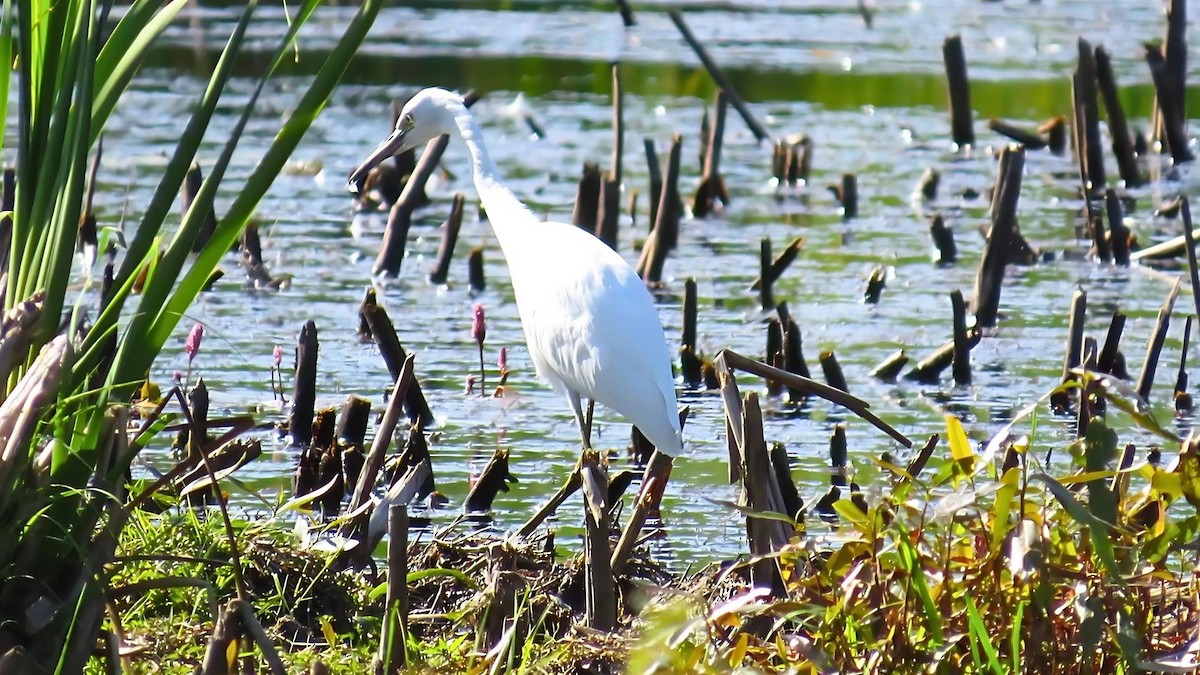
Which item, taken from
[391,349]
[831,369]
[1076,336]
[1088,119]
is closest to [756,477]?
[831,369]

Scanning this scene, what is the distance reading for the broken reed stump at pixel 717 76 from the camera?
9.47m

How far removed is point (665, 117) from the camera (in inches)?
464

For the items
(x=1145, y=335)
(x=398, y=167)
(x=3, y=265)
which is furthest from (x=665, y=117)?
(x=3, y=265)

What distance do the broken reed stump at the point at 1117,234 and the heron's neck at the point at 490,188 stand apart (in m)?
3.53

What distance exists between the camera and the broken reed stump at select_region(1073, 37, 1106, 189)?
9.38 metres

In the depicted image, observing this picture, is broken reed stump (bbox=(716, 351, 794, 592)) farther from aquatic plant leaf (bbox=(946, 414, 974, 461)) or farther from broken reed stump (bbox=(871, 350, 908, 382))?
broken reed stump (bbox=(871, 350, 908, 382))

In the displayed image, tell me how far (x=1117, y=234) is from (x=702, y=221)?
6.95 feet

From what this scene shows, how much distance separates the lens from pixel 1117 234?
7.79 meters

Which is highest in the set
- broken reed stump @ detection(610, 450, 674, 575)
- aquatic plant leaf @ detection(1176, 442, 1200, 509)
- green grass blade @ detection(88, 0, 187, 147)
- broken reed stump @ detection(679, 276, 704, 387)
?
green grass blade @ detection(88, 0, 187, 147)

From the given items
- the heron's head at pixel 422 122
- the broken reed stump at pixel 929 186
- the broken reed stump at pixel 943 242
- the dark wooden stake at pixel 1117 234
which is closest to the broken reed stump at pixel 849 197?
the broken reed stump at pixel 929 186

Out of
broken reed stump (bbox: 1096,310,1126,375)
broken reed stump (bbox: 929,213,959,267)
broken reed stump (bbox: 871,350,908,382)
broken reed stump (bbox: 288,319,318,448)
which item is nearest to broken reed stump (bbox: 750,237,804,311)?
broken reed stump (bbox: 929,213,959,267)

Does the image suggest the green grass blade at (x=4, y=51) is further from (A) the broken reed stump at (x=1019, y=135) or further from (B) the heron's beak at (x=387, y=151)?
(A) the broken reed stump at (x=1019, y=135)

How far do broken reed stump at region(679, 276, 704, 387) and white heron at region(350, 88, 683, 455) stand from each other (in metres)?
0.97

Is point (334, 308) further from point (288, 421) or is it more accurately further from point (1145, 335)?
point (1145, 335)
